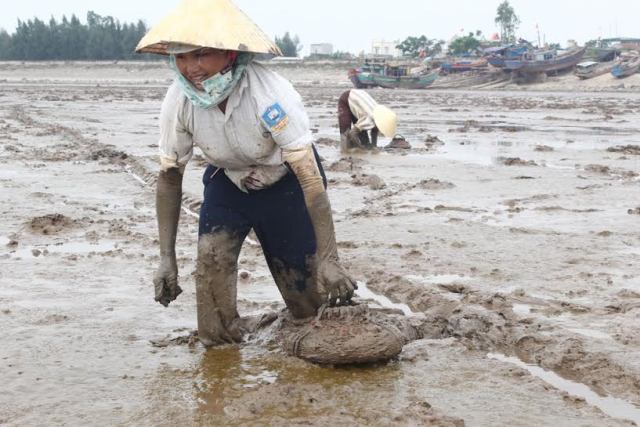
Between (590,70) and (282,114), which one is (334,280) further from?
(590,70)

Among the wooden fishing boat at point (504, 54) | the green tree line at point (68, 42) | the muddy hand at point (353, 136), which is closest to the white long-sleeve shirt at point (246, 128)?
the muddy hand at point (353, 136)

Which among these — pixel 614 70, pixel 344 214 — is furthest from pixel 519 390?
pixel 614 70

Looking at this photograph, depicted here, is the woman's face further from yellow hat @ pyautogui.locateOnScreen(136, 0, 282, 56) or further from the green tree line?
the green tree line

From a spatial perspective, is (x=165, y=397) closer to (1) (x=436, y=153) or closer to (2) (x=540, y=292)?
(2) (x=540, y=292)

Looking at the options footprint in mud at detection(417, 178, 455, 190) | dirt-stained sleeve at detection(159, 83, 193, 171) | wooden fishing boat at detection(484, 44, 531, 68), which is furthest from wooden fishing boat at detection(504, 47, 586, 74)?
dirt-stained sleeve at detection(159, 83, 193, 171)

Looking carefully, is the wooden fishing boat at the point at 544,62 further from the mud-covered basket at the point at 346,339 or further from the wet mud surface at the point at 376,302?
the mud-covered basket at the point at 346,339

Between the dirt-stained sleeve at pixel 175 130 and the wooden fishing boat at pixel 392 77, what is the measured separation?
141ft

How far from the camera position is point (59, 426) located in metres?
3.11

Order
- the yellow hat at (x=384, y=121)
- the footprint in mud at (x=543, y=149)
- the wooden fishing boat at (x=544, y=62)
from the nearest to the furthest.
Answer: the footprint in mud at (x=543, y=149) → the yellow hat at (x=384, y=121) → the wooden fishing boat at (x=544, y=62)

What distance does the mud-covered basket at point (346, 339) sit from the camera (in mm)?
3604

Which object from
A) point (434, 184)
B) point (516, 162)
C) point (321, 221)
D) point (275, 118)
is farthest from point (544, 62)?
point (275, 118)

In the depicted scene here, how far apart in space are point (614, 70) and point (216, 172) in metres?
42.2

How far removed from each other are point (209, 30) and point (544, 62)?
46.2m

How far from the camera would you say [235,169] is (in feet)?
12.2
